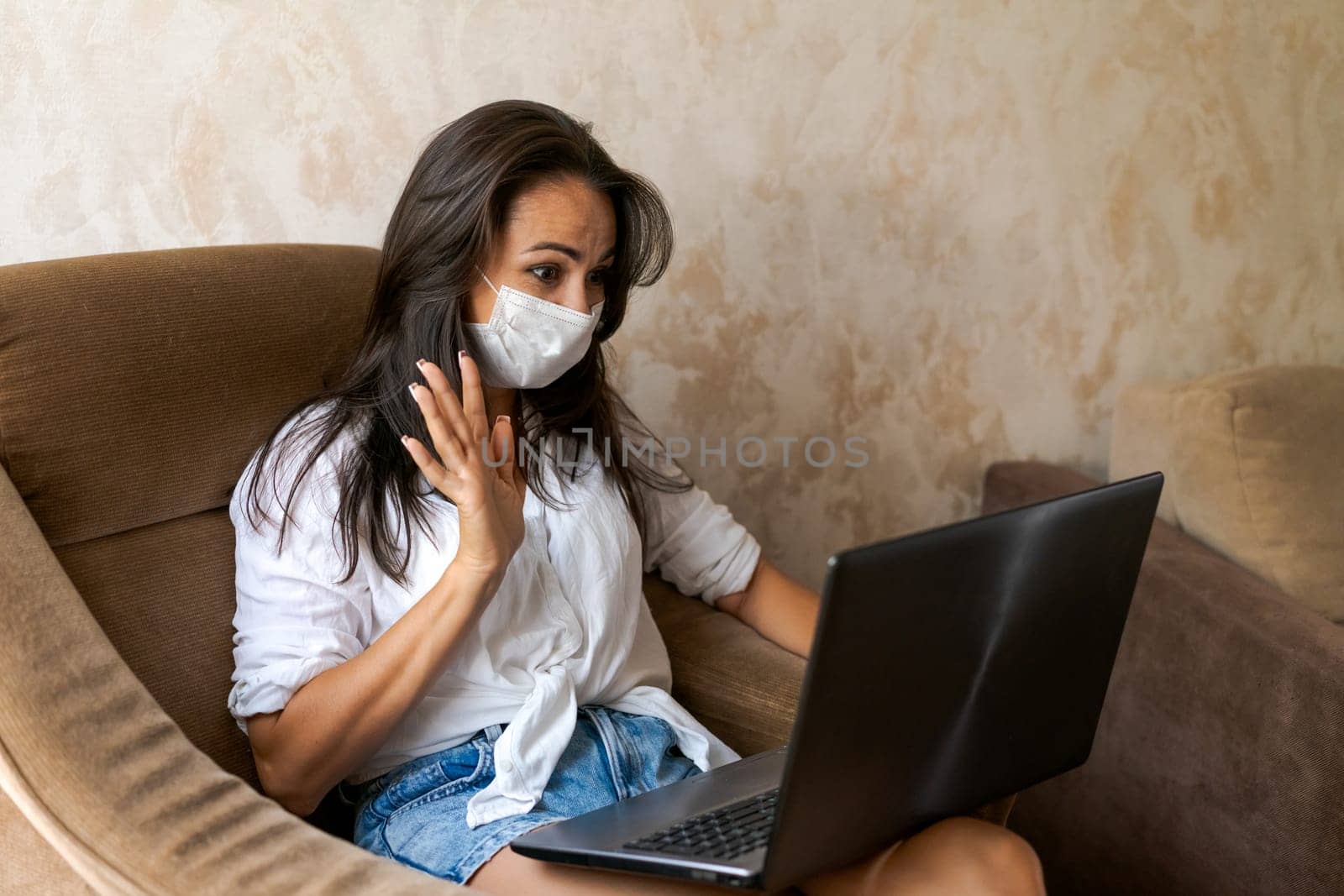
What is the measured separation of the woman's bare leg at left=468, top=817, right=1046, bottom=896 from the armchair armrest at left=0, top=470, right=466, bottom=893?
167mm

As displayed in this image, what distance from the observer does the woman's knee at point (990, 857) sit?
929 mm

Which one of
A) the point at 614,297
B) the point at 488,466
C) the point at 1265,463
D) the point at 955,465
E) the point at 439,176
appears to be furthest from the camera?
the point at 955,465

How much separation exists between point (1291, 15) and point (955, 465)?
0.97 metres

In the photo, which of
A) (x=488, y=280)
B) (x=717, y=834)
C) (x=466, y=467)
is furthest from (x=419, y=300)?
(x=717, y=834)

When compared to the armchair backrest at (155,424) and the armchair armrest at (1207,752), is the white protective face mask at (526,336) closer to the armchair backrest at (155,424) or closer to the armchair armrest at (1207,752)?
the armchair backrest at (155,424)

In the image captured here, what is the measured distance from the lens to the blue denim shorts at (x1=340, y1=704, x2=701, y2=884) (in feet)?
3.41

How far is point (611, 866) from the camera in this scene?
0.90 m

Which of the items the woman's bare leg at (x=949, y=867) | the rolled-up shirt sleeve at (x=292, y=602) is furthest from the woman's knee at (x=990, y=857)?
the rolled-up shirt sleeve at (x=292, y=602)

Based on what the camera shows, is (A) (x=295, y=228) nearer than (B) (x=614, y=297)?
No

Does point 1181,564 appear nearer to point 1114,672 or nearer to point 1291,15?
point 1114,672

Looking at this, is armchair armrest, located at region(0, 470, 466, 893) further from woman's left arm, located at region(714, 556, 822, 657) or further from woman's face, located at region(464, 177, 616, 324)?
woman's left arm, located at region(714, 556, 822, 657)

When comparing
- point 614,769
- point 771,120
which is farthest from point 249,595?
point 771,120

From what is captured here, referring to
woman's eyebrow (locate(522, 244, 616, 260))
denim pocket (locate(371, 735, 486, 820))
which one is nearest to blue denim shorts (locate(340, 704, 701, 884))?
denim pocket (locate(371, 735, 486, 820))

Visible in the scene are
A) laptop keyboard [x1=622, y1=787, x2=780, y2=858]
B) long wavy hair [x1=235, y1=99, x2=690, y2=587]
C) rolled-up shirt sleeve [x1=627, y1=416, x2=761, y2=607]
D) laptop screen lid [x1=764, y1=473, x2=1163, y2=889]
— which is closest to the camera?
laptop screen lid [x1=764, y1=473, x2=1163, y2=889]
